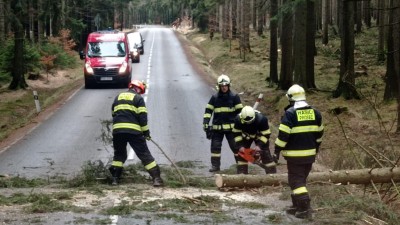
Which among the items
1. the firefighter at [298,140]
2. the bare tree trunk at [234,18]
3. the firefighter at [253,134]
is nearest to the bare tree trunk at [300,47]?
the firefighter at [253,134]

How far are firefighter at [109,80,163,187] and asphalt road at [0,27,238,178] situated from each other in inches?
71.9

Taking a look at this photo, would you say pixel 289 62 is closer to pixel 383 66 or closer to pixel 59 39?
pixel 383 66

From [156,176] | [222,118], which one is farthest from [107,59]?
[156,176]

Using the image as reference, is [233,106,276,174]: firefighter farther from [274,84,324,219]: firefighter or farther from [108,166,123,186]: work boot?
[274,84,324,219]: firefighter

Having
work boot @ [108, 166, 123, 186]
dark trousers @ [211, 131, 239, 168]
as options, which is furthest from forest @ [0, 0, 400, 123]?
work boot @ [108, 166, 123, 186]

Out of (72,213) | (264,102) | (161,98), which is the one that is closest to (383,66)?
(264,102)

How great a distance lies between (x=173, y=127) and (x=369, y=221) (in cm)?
1124

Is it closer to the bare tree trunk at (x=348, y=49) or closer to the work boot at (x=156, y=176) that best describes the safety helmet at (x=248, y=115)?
the work boot at (x=156, y=176)

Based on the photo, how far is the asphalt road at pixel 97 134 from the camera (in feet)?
42.6

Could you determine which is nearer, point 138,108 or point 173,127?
point 138,108

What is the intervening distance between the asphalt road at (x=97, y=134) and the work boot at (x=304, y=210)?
4.73m

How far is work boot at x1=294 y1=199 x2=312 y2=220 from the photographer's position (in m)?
7.72

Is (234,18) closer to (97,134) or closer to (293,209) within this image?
(97,134)

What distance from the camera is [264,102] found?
2369cm
